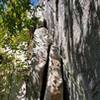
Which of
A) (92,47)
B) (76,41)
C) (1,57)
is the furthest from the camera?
(1,57)

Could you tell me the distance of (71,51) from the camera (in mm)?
5855

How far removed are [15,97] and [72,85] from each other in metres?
1.58

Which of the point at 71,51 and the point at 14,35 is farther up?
the point at 14,35

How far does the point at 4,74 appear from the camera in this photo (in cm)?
713

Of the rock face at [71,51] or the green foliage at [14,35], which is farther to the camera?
the green foliage at [14,35]

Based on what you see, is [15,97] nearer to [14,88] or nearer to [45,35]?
[14,88]

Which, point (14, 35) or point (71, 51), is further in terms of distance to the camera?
point (14, 35)

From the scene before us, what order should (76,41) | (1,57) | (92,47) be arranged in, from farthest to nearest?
(1,57), (76,41), (92,47)

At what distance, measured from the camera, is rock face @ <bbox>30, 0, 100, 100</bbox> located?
523 centimetres

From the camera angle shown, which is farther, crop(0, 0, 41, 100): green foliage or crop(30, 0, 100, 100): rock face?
crop(0, 0, 41, 100): green foliage

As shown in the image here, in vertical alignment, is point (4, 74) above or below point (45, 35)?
below

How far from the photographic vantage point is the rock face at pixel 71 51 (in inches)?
206

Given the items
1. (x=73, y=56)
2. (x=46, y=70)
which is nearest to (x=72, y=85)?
(x=73, y=56)

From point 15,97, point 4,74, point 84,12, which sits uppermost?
point 84,12
